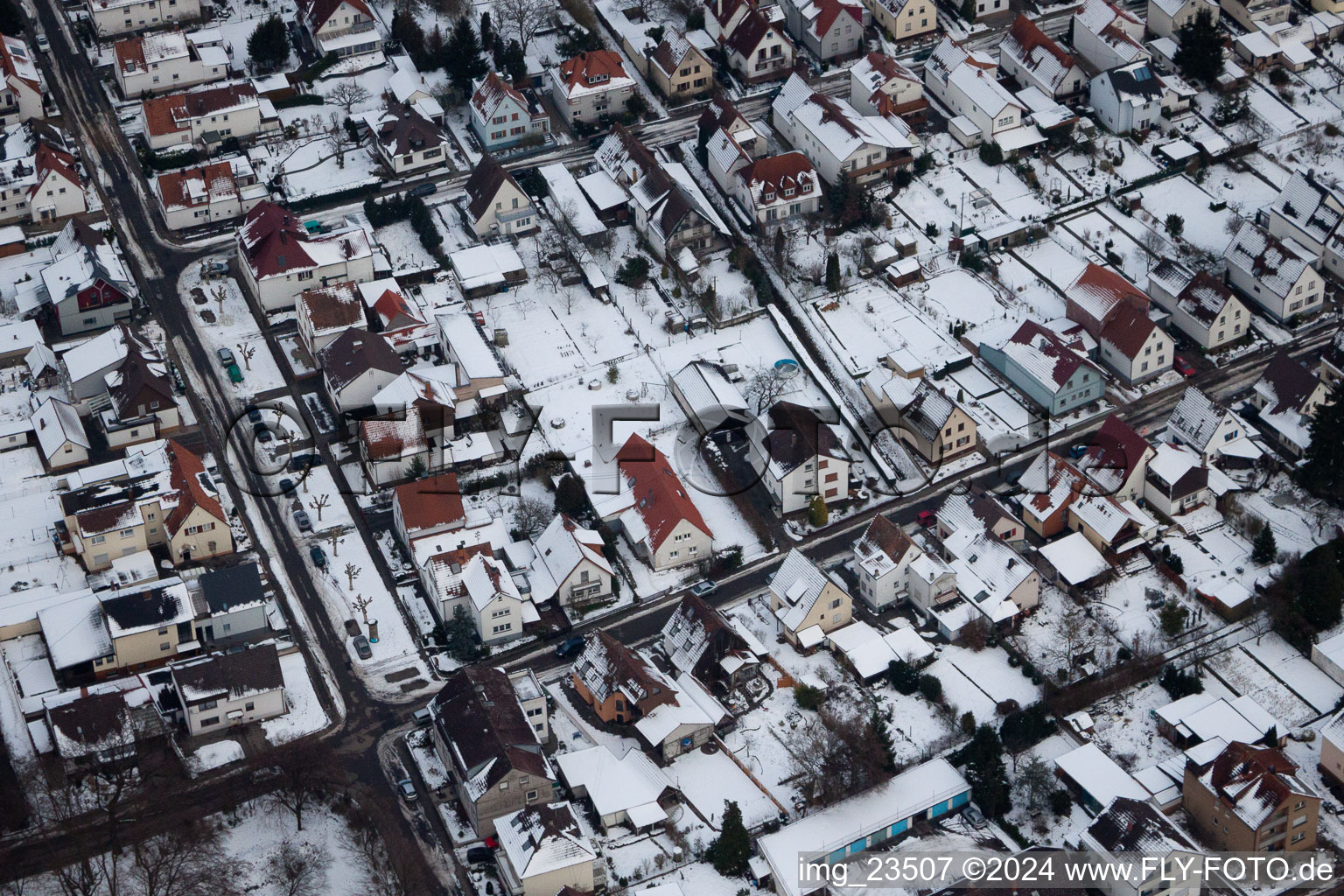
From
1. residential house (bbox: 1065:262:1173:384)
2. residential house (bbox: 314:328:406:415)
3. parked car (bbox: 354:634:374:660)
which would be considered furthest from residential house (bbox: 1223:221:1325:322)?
parked car (bbox: 354:634:374:660)

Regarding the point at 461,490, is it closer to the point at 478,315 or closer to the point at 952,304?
the point at 478,315

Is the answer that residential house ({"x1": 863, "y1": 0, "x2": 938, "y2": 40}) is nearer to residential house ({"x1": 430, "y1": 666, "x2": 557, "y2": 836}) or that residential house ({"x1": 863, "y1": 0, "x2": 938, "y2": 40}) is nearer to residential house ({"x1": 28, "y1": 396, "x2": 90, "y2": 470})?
residential house ({"x1": 28, "y1": 396, "x2": 90, "y2": 470})

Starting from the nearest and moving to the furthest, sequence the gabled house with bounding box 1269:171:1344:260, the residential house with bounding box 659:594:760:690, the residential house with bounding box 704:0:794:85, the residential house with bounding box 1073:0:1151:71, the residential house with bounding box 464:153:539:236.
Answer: the residential house with bounding box 659:594:760:690 → the gabled house with bounding box 1269:171:1344:260 → the residential house with bounding box 464:153:539:236 → the residential house with bounding box 1073:0:1151:71 → the residential house with bounding box 704:0:794:85

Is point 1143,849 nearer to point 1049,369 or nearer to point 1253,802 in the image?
point 1253,802

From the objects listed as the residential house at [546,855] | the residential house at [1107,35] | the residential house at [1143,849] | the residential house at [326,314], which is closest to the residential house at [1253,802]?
the residential house at [1143,849]

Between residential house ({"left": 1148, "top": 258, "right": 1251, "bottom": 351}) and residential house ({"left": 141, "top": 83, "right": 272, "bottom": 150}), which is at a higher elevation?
residential house ({"left": 141, "top": 83, "right": 272, "bottom": 150})

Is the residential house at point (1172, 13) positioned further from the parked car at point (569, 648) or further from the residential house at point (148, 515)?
the residential house at point (148, 515)

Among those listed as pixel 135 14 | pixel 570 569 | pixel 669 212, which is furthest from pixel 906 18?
pixel 570 569
